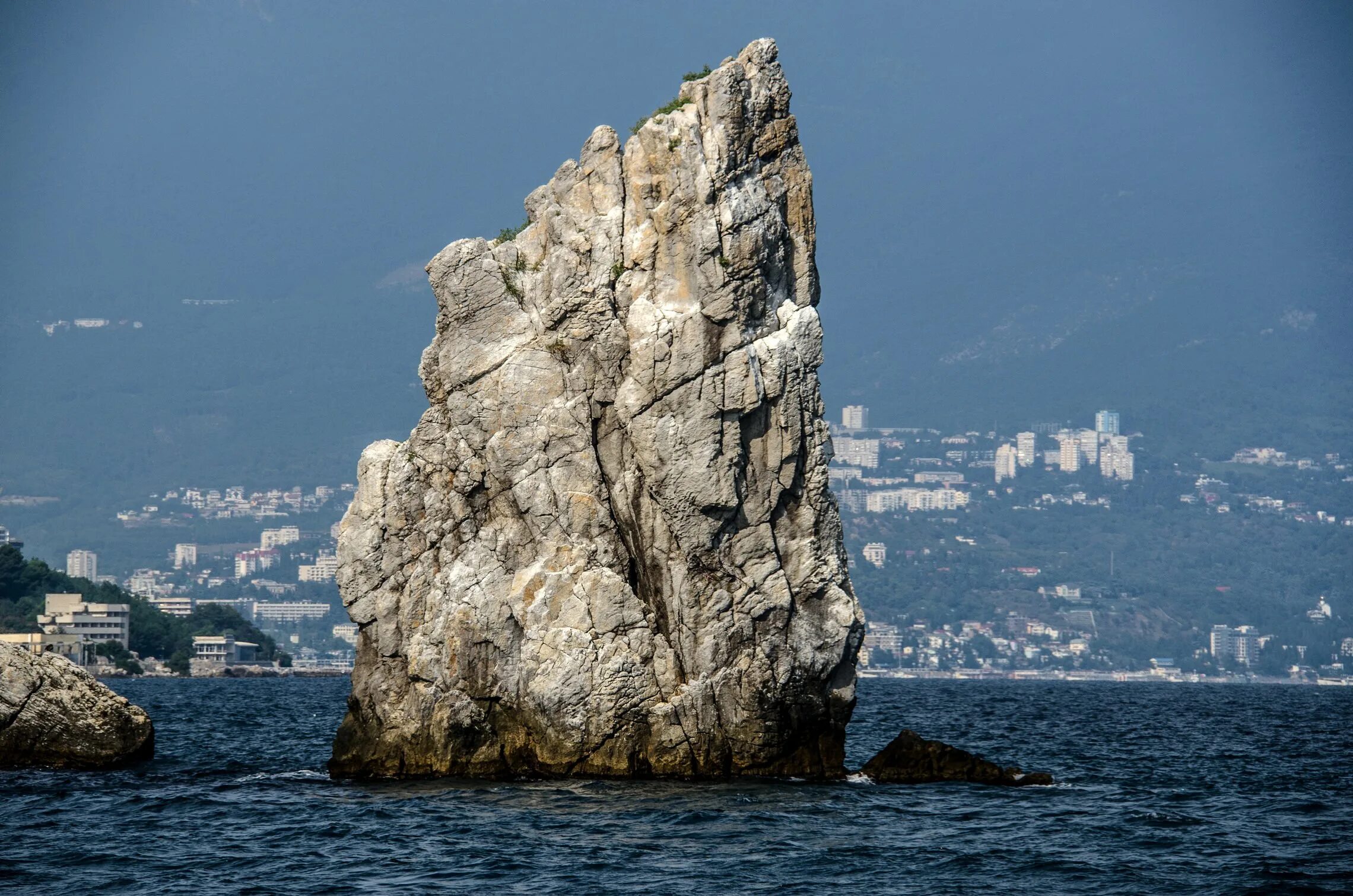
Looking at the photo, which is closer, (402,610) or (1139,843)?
(1139,843)

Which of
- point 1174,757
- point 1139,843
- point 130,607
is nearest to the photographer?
point 1139,843

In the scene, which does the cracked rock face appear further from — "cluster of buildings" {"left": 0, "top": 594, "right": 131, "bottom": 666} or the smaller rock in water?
"cluster of buildings" {"left": 0, "top": 594, "right": 131, "bottom": 666}

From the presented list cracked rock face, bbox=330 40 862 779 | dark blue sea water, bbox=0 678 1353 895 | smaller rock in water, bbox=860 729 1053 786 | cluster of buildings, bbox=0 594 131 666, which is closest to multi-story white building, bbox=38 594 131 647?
cluster of buildings, bbox=0 594 131 666

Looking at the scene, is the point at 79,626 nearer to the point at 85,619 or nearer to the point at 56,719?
the point at 85,619

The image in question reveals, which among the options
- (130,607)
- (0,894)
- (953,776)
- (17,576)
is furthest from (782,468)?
(130,607)

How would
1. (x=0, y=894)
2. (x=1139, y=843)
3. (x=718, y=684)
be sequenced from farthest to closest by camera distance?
(x=718, y=684)
(x=1139, y=843)
(x=0, y=894)

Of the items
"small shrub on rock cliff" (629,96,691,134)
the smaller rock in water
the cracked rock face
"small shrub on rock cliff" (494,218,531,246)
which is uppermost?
"small shrub on rock cliff" (629,96,691,134)

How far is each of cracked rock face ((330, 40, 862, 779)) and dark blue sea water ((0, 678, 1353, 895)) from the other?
5.78 ft

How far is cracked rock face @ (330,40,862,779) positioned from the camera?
43.6 m

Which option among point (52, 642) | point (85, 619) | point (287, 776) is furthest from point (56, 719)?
point (85, 619)

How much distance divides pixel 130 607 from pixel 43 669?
502 ft

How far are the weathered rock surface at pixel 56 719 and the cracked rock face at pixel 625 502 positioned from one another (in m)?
8.16

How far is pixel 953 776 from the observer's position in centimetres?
4700

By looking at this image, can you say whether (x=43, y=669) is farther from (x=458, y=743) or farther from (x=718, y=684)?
(x=718, y=684)
